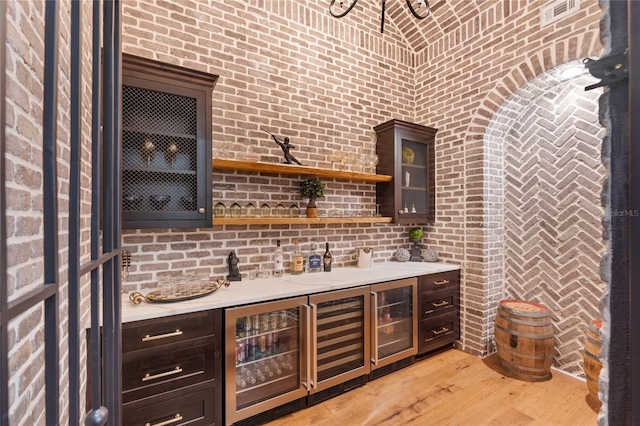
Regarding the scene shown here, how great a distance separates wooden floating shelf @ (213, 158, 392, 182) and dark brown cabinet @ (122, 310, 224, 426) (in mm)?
1108

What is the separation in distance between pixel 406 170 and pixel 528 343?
1.97m

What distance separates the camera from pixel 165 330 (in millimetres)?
1748

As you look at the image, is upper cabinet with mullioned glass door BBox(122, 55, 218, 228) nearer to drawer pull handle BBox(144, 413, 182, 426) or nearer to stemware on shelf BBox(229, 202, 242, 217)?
stemware on shelf BBox(229, 202, 242, 217)

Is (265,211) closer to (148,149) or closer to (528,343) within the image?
(148,149)

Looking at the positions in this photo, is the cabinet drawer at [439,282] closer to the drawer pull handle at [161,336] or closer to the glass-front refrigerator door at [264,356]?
the glass-front refrigerator door at [264,356]

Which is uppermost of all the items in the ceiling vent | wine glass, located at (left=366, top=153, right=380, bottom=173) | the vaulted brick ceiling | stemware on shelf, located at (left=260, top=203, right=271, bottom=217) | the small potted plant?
the vaulted brick ceiling

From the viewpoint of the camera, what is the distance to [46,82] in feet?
2.15

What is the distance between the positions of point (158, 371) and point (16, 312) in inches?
57.0

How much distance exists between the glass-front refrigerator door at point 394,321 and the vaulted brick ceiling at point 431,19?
2.88 metres

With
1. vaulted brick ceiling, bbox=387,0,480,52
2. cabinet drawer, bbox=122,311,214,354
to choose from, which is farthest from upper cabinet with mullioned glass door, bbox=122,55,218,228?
vaulted brick ceiling, bbox=387,0,480,52

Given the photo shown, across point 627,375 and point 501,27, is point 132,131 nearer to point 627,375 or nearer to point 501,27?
point 627,375

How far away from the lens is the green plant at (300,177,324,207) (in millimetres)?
2816

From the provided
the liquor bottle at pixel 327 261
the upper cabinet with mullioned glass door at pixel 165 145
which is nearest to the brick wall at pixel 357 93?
the liquor bottle at pixel 327 261

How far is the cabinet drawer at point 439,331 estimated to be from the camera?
2.94 m
